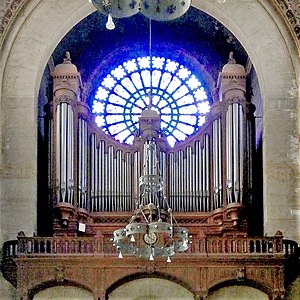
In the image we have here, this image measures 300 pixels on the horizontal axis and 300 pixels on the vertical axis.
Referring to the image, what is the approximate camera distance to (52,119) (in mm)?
32969

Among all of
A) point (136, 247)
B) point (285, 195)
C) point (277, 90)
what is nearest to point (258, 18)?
point (277, 90)

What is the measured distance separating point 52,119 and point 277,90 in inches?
227

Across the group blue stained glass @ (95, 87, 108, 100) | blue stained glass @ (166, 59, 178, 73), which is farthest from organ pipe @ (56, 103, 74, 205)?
blue stained glass @ (166, 59, 178, 73)

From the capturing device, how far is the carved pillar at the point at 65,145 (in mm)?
31938

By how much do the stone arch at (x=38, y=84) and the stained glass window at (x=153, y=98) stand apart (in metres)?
3.27

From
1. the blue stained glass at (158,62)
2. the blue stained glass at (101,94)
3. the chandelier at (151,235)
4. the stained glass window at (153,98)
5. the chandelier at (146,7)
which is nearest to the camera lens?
the chandelier at (146,7)

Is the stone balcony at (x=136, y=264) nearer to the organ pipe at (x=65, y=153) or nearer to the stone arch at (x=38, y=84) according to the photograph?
the stone arch at (x=38, y=84)

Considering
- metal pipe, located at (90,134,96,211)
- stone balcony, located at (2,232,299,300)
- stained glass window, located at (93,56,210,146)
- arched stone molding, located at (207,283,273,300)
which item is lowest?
arched stone molding, located at (207,283,273,300)

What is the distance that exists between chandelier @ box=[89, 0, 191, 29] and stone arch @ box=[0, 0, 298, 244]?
11.3 meters

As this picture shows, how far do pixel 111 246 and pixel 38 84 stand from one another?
4.50 m

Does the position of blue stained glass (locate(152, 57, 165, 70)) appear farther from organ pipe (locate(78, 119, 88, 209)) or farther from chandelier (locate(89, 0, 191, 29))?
chandelier (locate(89, 0, 191, 29))

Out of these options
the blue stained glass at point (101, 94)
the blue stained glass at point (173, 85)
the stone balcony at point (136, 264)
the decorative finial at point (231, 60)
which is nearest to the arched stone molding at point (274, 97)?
the stone balcony at point (136, 264)

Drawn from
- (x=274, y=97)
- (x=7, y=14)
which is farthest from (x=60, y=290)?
(x=274, y=97)

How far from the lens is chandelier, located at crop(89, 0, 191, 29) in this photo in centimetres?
1978
